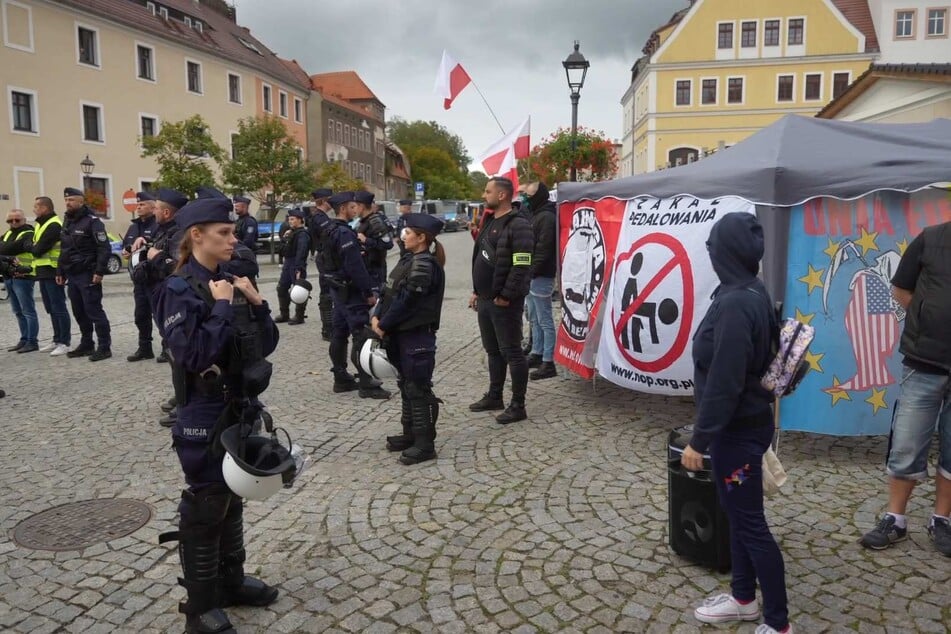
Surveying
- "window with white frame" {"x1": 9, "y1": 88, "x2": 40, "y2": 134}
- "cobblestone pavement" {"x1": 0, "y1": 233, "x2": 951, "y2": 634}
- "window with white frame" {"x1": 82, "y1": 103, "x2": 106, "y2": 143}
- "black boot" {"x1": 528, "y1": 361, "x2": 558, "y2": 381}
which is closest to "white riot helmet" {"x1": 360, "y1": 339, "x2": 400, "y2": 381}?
"cobblestone pavement" {"x1": 0, "y1": 233, "x2": 951, "y2": 634}

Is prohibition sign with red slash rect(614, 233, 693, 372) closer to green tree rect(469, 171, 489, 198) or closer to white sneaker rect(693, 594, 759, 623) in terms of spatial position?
white sneaker rect(693, 594, 759, 623)

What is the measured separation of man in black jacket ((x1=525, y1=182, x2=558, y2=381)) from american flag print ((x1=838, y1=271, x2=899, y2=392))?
11.4 feet

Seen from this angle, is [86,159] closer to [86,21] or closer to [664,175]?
[86,21]

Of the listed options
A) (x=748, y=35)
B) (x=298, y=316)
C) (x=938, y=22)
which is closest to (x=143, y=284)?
(x=298, y=316)

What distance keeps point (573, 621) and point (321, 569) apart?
135 cm

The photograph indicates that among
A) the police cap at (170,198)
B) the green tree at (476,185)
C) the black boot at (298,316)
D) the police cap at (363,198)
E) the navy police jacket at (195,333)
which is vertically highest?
the green tree at (476,185)

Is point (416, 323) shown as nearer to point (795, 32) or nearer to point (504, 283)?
point (504, 283)

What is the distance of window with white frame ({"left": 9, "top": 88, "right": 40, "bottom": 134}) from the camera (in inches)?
1156

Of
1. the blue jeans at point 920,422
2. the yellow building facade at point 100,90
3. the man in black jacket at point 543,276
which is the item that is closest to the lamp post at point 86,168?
the yellow building facade at point 100,90

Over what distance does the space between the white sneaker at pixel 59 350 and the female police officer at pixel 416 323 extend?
20.3ft

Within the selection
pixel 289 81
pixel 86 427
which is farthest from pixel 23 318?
pixel 289 81

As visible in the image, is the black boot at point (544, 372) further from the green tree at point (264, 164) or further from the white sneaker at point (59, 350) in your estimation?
the green tree at point (264, 164)

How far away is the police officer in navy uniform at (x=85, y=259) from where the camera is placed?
30.1ft

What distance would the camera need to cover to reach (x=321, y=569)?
3.92 m
